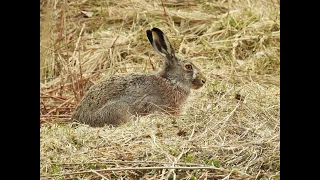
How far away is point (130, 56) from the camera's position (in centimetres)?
873

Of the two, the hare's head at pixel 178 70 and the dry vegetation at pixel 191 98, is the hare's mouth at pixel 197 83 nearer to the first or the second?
the hare's head at pixel 178 70

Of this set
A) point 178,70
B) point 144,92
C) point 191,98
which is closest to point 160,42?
point 178,70

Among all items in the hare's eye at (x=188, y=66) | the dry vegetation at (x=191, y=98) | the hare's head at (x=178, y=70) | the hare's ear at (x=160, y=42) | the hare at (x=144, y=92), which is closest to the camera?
the dry vegetation at (x=191, y=98)

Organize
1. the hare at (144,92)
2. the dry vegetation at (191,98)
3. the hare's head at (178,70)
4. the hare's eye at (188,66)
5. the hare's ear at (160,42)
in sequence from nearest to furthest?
the dry vegetation at (191,98)
the hare at (144,92)
the hare's ear at (160,42)
the hare's head at (178,70)
the hare's eye at (188,66)

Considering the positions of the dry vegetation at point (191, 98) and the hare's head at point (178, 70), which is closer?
the dry vegetation at point (191, 98)

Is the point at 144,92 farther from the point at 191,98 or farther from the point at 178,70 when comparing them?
the point at 191,98

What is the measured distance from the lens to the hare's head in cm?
720

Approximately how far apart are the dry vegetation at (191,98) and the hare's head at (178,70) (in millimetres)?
177

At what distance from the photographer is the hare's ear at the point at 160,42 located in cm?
702

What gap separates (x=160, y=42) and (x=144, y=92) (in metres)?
0.60

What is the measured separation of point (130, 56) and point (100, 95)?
1.98 m

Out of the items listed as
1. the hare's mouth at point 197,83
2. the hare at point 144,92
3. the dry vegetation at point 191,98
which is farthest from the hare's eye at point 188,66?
the dry vegetation at point 191,98

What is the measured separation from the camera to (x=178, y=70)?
7297 millimetres

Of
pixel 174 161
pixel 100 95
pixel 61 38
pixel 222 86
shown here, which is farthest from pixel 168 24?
pixel 174 161
